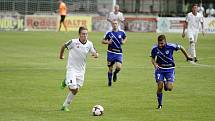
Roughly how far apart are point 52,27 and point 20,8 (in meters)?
5.35

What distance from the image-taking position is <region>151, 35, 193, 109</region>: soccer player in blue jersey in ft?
57.0

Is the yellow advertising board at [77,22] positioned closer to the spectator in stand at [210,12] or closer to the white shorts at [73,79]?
the spectator in stand at [210,12]

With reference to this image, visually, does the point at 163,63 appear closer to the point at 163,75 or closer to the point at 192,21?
the point at 163,75

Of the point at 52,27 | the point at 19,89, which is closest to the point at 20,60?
the point at 19,89

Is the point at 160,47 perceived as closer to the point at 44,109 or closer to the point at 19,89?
the point at 44,109

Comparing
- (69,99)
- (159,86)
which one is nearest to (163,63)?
(159,86)

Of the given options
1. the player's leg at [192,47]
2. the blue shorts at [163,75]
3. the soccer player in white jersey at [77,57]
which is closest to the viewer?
the soccer player in white jersey at [77,57]

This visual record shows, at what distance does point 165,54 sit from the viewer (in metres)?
17.4

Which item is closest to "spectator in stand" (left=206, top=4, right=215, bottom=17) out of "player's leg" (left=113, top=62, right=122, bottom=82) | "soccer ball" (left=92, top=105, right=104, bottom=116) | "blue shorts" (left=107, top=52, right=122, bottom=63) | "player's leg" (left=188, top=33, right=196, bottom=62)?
"player's leg" (left=188, top=33, right=196, bottom=62)

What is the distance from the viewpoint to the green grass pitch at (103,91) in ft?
53.7

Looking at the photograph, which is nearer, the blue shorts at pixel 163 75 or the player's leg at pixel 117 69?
the blue shorts at pixel 163 75

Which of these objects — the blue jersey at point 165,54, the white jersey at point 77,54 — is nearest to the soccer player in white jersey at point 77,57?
the white jersey at point 77,54

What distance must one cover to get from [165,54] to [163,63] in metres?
0.27

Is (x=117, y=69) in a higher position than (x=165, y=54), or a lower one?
lower
